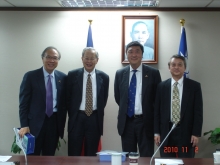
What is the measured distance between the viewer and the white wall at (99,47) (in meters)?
4.45

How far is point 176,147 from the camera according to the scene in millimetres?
2992

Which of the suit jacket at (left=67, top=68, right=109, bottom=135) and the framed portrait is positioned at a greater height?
the framed portrait

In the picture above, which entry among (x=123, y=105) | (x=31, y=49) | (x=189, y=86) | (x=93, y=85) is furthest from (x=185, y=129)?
A: (x=31, y=49)

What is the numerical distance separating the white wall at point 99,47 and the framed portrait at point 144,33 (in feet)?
0.27

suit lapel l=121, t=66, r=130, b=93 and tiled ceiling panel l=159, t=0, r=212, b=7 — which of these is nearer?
suit lapel l=121, t=66, r=130, b=93

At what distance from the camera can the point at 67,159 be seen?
2420 millimetres

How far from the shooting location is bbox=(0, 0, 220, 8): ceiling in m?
4.16

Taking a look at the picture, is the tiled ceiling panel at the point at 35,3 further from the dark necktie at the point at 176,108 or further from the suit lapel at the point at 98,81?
the dark necktie at the point at 176,108

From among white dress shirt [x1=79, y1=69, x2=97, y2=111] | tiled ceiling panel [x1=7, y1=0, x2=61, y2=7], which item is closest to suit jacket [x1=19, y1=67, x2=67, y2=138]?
white dress shirt [x1=79, y1=69, x2=97, y2=111]

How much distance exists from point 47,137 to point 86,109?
0.53 meters

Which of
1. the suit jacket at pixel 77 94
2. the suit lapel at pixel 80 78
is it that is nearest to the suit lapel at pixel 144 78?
the suit jacket at pixel 77 94

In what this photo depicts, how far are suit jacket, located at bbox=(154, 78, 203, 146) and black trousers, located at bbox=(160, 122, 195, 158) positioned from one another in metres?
0.03

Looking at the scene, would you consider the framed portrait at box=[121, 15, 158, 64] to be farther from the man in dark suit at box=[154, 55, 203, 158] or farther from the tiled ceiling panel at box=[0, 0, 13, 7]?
the tiled ceiling panel at box=[0, 0, 13, 7]

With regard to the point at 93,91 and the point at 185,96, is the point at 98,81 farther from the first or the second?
the point at 185,96
